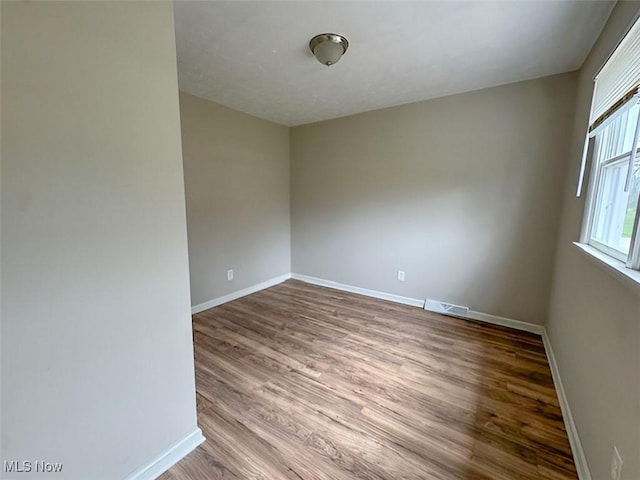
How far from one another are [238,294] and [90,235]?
2.75m

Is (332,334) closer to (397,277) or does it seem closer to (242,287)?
(397,277)

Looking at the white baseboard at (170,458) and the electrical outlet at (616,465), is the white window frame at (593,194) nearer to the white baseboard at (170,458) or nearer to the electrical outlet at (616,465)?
the electrical outlet at (616,465)

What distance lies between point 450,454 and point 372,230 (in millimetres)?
2491

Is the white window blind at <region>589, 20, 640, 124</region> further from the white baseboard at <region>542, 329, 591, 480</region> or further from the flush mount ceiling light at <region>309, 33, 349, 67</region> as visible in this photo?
the white baseboard at <region>542, 329, 591, 480</region>

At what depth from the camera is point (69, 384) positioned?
3.35 feet

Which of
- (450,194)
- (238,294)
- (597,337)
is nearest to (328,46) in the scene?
(450,194)

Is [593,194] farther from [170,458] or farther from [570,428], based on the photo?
[170,458]

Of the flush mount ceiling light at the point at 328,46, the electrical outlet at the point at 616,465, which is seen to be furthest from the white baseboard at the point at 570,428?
the flush mount ceiling light at the point at 328,46

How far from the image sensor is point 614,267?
1.16m

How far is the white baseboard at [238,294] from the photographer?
10.5ft

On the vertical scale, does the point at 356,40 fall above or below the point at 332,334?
above

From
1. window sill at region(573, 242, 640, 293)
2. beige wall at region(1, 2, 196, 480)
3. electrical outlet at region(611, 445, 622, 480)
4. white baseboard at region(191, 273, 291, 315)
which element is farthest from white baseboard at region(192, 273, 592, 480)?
window sill at region(573, 242, 640, 293)

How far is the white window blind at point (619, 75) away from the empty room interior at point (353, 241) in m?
0.02

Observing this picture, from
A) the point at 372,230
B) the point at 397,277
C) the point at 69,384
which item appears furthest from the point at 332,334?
the point at 69,384
